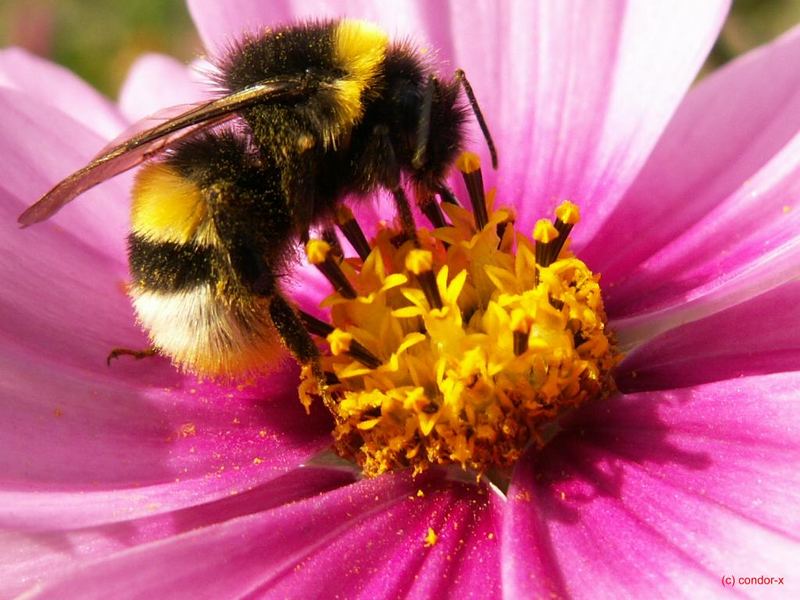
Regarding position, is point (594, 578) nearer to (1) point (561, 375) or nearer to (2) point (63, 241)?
(1) point (561, 375)

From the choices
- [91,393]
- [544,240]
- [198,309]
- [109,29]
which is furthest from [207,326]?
[109,29]

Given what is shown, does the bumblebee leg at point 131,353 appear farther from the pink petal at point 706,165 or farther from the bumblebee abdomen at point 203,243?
the pink petal at point 706,165

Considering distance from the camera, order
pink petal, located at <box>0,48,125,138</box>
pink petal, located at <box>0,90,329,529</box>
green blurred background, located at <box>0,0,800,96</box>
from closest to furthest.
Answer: pink petal, located at <box>0,90,329,529</box> → pink petal, located at <box>0,48,125,138</box> → green blurred background, located at <box>0,0,800,96</box>

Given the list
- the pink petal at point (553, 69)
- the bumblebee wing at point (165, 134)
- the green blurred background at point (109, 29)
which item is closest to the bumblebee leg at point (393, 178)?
the bumblebee wing at point (165, 134)

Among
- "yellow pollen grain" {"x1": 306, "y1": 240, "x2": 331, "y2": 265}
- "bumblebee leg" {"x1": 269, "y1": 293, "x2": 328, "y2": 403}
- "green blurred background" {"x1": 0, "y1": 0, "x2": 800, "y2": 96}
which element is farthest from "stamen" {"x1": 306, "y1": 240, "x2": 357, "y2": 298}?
"green blurred background" {"x1": 0, "y1": 0, "x2": 800, "y2": 96}

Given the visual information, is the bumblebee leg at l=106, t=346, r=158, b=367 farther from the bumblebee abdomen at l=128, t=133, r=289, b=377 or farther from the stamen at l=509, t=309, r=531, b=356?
the stamen at l=509, t=309, r=531, b=356

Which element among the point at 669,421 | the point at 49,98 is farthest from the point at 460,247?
the point at 49,98
